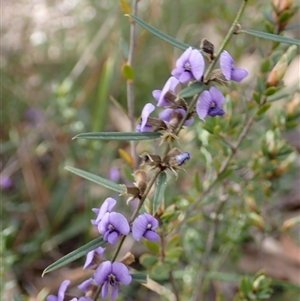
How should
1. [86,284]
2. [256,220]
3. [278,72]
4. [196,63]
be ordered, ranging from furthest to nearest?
[256,220], [278,72], [86,284], [196,63]

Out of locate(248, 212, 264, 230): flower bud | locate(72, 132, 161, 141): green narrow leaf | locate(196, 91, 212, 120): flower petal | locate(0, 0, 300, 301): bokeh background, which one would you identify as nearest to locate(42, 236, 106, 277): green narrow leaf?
locate(72, 132, 161, 141): green narrow leaf

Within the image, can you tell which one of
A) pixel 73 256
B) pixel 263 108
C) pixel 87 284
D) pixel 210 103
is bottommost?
pixel 87 284

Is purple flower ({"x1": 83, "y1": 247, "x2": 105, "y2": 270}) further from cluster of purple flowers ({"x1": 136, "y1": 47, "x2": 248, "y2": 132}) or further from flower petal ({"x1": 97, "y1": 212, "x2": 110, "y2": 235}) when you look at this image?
cluster of purple flowers ({"x1": 136, "y1": 47, "x2": 248, "y2": 132})

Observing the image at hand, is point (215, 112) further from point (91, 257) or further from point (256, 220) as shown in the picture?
point (256, 220)

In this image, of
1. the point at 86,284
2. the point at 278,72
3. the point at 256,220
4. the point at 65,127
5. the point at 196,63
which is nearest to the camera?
the point at 196,63

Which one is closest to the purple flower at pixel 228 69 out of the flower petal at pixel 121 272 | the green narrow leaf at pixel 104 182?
the green narrow leaf at pixel 104 182

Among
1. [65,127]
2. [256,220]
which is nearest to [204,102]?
[256,220]
